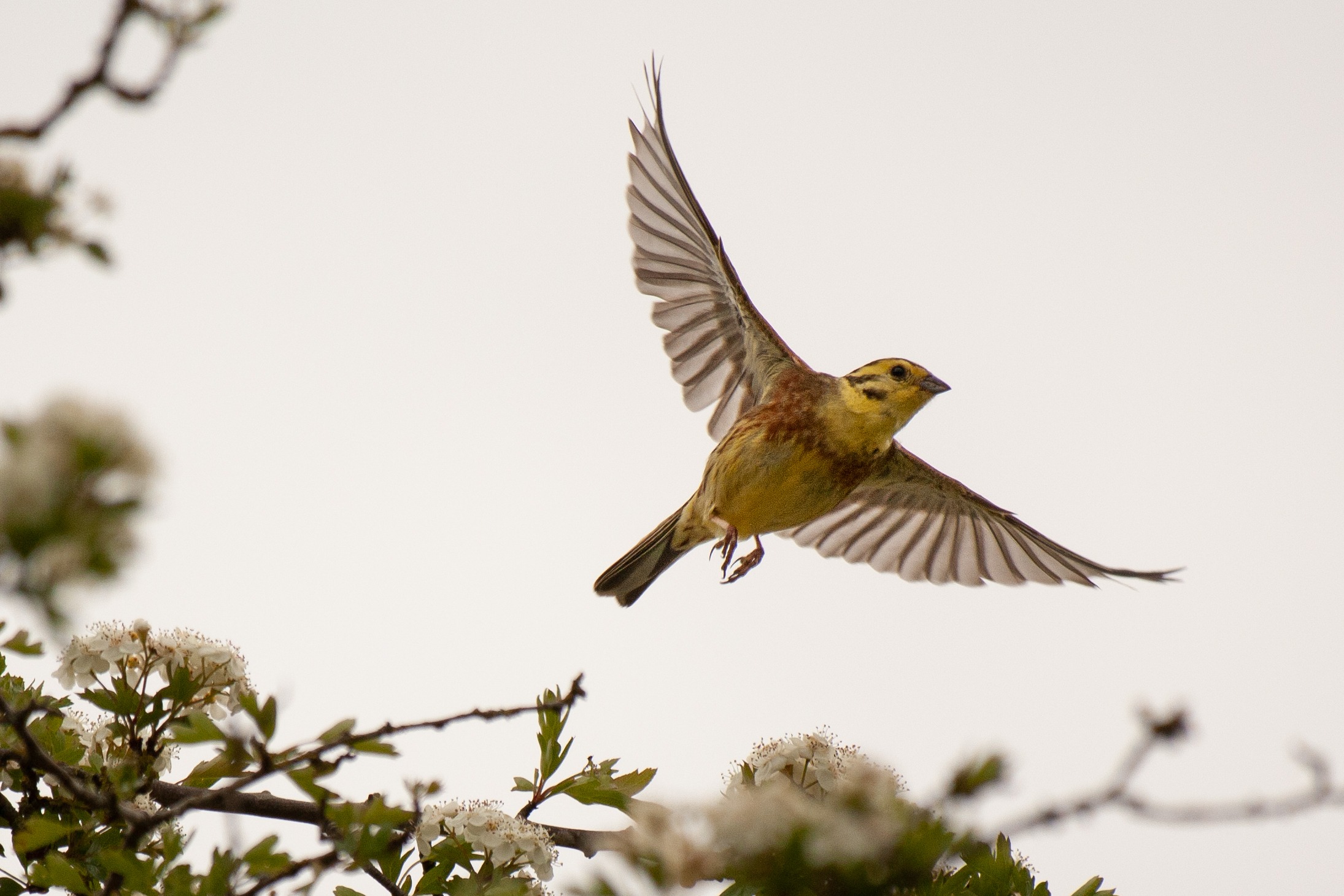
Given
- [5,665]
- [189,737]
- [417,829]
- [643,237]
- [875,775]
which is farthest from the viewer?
[643,237]

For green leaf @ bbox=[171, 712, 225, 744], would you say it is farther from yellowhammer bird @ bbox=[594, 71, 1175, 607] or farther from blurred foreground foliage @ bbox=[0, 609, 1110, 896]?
yellowhammer bird @ bbox=[594, 71, 1175, 607]

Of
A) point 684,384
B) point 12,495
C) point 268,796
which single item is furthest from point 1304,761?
point 684,384

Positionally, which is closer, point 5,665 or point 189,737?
point 189,737

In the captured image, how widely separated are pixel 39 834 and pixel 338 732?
105 cm

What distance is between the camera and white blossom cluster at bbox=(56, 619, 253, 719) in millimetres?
3939

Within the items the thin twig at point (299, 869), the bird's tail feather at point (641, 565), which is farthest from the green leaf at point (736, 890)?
the bird's tail feather at point (641, 565)

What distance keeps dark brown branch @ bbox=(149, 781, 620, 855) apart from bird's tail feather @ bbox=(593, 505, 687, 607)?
349 cm

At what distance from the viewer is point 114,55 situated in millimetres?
2123

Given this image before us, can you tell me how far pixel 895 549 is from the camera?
8.89m

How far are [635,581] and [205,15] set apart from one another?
565 cm

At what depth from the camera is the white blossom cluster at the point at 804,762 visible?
3795 millimetres

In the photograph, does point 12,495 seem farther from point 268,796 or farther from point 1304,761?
point 268,796

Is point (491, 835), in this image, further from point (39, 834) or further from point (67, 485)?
point (67, 485)

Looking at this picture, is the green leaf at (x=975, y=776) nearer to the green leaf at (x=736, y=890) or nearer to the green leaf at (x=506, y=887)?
the green leaf at (x=736, y=890)
